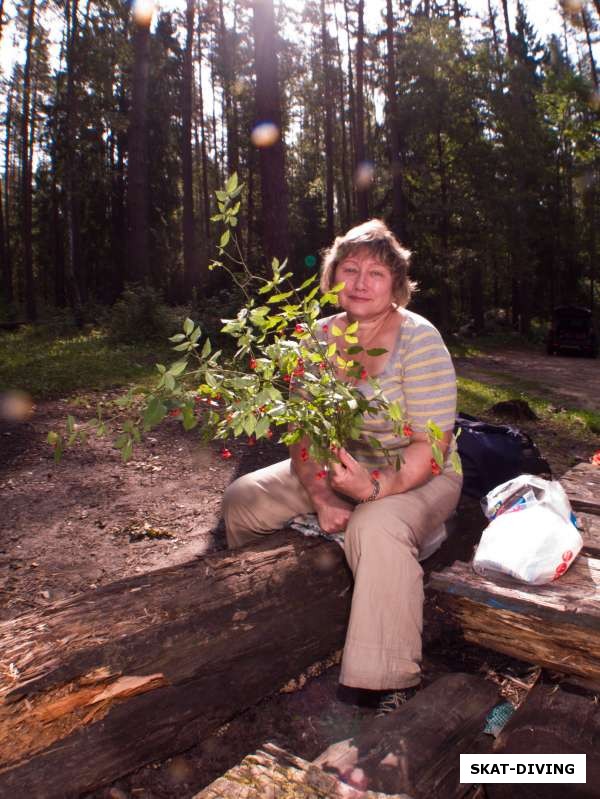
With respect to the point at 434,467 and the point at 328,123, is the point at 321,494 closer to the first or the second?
the point at 434,467

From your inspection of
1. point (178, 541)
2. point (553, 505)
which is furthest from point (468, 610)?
point (178, 541)

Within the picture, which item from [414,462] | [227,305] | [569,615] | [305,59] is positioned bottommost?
[569,615]

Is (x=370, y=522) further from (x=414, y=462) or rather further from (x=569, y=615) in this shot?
(x=569, y=615)

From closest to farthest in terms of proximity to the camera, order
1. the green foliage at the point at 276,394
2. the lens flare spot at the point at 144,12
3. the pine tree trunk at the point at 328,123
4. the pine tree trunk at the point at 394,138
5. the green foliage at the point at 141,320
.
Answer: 1. the green foliage at the point at 276,394
2. the green foliage at the point at 141,320
3. the lens flare spot at the point at 144,12
4. the pine tree trunk at the point at 394,138
5. the pine tree trunk at the point at 328,123

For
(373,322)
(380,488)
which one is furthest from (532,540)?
(373,322)

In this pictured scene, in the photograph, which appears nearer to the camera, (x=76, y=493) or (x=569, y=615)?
(x=569, y=615)

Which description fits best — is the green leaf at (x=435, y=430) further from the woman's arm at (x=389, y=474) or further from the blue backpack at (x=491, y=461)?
the blue backpack at (x=491, y=461)

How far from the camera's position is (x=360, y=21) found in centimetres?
2442

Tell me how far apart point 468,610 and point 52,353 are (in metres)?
11.0

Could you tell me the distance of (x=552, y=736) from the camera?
76.2 inches

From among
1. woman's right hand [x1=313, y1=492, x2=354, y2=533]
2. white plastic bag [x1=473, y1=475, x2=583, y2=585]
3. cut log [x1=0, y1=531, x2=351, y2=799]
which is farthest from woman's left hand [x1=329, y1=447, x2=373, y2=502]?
white plastic bag [x1=473, y1=475, x2=583, y2=585]

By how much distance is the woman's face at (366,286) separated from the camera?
320 centimetres

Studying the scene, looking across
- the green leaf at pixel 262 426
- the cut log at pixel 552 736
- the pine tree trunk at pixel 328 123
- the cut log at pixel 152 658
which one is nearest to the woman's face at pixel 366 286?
the green leaf at pixel 262 426

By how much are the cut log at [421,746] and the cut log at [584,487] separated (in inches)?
51.1
